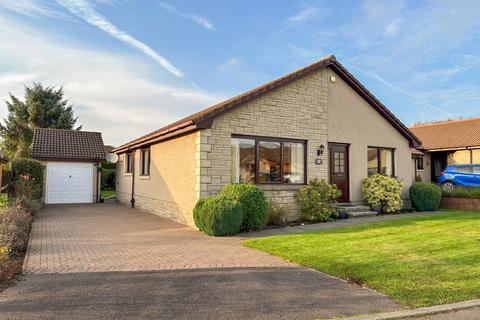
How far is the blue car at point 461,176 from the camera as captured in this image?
66.8ft

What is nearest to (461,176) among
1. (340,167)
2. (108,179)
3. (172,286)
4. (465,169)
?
(465,169)

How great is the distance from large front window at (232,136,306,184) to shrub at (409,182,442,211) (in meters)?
5.75

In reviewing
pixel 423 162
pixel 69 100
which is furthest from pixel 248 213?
pixel 69 100

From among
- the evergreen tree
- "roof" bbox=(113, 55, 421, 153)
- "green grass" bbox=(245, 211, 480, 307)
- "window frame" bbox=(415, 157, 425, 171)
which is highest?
the evergreen tree

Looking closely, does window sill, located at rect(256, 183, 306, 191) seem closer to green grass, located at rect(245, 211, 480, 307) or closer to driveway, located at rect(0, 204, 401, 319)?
green grass, located at rect(245, 211, 480, 307)

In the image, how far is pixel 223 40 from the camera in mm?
15297

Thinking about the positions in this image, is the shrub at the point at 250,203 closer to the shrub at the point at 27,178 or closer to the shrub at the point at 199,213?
the shrub at the point at 199,213

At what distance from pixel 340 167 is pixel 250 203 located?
226 inches

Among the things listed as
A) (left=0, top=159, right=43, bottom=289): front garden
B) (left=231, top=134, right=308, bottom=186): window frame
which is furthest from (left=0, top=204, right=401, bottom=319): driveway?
(left=231, top=134, right=308, bottom=186): window frame

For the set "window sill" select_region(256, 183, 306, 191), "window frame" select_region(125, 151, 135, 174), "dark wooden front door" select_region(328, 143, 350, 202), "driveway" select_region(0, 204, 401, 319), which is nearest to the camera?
"driveway" select_region(0, 204, 401, 319)

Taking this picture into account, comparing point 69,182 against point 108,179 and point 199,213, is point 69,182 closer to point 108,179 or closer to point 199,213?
point 108,179

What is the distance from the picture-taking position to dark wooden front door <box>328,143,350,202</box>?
13.9m

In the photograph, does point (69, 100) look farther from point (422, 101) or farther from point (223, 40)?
point (422, 101)

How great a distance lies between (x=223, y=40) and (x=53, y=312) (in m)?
13.2
